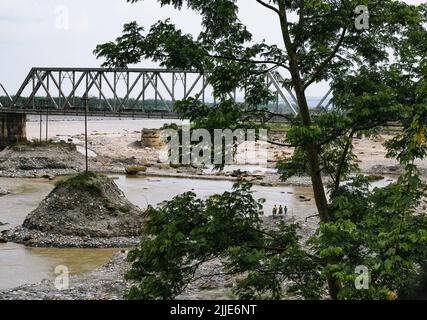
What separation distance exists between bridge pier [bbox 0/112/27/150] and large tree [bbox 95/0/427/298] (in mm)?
60006

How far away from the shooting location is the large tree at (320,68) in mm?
8523

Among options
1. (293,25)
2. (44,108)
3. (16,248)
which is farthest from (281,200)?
(44,108)

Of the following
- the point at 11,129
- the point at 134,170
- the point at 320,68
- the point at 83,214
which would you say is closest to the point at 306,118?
the point at 320,68

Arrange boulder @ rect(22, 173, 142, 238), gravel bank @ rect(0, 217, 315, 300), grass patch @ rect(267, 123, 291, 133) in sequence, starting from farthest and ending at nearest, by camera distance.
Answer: boulder @ rect(22, 173, 142, 238)
gravel bank @ rect(0, 217, 315, 300)
grass patch @ rect(267, 123, 291, 133)

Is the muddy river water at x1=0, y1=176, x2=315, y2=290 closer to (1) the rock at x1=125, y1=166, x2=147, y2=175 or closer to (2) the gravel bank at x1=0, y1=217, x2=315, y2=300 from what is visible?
(2) the gravel bank at x1=0, y1=217, x2=315, y2=300

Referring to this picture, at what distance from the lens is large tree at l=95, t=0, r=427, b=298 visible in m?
8.52

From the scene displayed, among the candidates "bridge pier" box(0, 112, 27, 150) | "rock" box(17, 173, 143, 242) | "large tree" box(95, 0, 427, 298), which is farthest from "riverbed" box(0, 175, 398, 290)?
"bridge pier" box(0, 112, 27, 150)

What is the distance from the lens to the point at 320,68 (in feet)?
32.0

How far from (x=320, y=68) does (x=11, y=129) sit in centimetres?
6176

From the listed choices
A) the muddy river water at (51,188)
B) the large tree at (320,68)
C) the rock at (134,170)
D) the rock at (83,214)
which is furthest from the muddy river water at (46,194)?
the large tree at (320,68)

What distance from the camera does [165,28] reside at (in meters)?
9.23

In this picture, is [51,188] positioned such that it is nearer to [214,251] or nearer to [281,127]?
[281,127]

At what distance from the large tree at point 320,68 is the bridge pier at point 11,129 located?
6001cm

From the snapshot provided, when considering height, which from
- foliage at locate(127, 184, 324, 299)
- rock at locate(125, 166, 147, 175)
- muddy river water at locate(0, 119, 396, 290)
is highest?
foliage at locate(127, 184, 324, 299)
